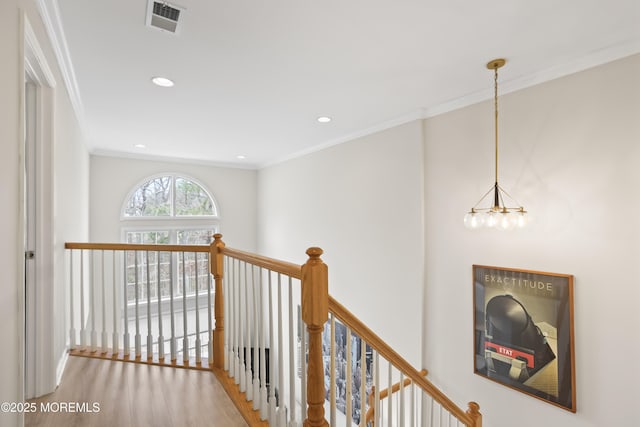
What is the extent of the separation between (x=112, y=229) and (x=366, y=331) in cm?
523

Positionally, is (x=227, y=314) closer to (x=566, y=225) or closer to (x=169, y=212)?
(x=566, y=225)

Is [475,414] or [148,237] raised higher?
A: [148,237]

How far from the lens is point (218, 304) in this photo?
2275 mm

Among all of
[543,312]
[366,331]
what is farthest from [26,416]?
[543,312]

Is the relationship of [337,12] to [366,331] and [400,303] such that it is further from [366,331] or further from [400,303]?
[400,303]

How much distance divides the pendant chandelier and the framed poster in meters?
0.44

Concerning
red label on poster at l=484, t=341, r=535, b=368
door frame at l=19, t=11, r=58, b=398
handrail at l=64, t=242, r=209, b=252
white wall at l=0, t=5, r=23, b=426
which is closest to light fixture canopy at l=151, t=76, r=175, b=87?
door frame at l=19, t=11, r=58, b=398

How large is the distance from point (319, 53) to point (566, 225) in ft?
7.35

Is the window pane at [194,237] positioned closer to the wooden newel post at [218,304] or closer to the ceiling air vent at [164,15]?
the wooden newel post at [218,304]

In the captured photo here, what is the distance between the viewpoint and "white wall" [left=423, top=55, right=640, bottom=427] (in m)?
2.00

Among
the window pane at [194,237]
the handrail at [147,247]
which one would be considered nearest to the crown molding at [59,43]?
the handrail at [147,247]

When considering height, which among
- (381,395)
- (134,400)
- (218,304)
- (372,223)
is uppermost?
(372,223)

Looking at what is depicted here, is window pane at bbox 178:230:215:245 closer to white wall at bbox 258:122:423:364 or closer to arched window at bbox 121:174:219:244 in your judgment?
arched window at bbox 121:174:219:244

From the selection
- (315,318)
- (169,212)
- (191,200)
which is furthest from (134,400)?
(191,200)
